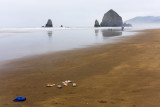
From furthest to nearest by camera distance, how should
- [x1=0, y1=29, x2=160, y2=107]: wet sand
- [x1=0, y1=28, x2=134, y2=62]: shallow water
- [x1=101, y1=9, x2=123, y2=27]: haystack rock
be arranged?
[x1=101, y1=9, x2=123, y2=27]: haystack rock, [x1=0, y1=28, x2=134, y2=62]: shallow water, [x1=0, y1=29, x2=160, y2=107]: wet sand

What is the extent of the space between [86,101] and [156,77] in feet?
8.80

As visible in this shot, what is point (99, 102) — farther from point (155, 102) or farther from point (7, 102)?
point (7, 102)

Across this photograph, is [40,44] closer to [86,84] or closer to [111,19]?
[86,84]

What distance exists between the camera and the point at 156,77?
546 cm

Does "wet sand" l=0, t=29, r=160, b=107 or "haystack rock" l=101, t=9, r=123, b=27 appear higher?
"haystack rock" l=101, t=9, r=123, b=27

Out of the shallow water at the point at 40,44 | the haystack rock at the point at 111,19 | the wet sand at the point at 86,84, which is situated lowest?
the wet sand at the point at 86,84

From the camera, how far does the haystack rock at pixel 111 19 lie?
135750 millimetres

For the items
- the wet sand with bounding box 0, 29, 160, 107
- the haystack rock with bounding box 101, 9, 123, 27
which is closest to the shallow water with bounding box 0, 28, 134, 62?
the wet sand with bounding box 0, 29, 160, 107

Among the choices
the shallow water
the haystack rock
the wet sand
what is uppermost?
the haystack rock

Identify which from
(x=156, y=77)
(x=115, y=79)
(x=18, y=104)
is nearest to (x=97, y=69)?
(x=115, y=79)

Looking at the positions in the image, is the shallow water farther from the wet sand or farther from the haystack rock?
the haystack rock

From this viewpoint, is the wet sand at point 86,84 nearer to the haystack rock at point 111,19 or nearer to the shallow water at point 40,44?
the shallow water at point 40,44

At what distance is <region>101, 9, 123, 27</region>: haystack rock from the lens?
136 metres

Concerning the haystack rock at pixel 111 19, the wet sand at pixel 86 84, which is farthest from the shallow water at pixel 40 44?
the haystack rock at pixel 111 19
